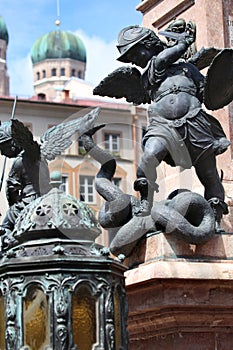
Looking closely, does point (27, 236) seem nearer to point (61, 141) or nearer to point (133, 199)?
point (133, 199)

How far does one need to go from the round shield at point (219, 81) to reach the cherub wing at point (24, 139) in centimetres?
153

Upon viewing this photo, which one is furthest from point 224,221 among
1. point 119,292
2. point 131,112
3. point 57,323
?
point 131,112

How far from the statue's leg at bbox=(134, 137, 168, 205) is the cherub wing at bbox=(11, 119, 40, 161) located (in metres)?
1.08

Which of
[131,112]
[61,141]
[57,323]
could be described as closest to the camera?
[57,323]

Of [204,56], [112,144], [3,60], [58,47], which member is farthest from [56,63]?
[204,56]

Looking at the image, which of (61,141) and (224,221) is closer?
(224,221)

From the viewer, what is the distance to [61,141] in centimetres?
858

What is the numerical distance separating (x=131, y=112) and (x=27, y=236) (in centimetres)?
2853

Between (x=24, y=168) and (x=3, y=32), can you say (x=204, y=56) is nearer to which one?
(x=24, y=168)

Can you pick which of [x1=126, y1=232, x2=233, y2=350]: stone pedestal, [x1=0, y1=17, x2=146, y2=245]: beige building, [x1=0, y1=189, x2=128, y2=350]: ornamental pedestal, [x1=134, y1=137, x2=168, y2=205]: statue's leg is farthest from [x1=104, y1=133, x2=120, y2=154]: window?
[x1=0, y1=189, x2=128, y2=350]: ornamental pedestal

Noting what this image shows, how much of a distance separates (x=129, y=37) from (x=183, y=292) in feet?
7.29

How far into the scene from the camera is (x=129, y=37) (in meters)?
7.55

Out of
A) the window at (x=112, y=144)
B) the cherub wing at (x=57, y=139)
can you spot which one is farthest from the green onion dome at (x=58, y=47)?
the cherub wing at (x=57, y=139)

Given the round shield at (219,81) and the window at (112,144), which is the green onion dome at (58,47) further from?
the round shield at (219,81)
